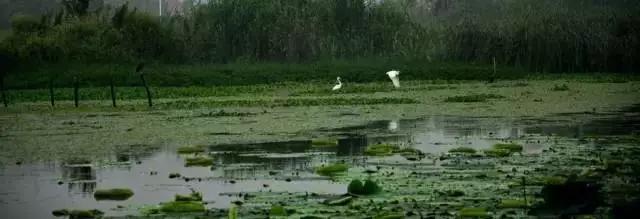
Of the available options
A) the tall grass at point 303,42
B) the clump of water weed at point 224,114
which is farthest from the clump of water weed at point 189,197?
the tall grass at point 303,42

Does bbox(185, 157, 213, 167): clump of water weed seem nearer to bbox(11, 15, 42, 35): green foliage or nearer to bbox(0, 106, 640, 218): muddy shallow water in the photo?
bbox(0, 106, 640, 218): muddy shallow water

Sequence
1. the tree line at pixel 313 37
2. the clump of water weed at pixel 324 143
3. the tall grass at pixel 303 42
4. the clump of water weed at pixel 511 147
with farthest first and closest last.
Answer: the tree line at pixel 313 37, the tall grass at pixel 303 42, the clump of water weed at pixel 324 143, the clump of water weed at pixel 511 147

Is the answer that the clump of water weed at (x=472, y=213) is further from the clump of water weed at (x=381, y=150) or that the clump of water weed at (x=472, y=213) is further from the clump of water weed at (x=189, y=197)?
the clump of water weed at (x=381, y=150)

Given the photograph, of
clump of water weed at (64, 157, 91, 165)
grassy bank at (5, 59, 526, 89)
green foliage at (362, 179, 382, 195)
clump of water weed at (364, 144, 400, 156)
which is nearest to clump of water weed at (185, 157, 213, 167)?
clump of water weed at (64, 157, 91, 165)

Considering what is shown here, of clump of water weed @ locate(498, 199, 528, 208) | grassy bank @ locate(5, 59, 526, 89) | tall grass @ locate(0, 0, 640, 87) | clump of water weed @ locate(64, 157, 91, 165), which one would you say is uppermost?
tall grass @ locate(0, 0, 640, 87)

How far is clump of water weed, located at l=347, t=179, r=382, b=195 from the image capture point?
373 inches

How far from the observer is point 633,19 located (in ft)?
104

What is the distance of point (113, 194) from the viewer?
32.8 ft

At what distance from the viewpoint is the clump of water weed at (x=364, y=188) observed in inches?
373

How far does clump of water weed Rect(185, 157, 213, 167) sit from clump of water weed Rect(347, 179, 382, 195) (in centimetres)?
289

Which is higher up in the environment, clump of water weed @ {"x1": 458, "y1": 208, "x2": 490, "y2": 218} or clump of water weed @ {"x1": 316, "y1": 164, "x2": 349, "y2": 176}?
clump of water weed @ {"x1": 316, "y1": 164, "x2": 349, "y2": 176}

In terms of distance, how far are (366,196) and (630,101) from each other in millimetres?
12600

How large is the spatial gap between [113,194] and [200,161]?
221 centimetres

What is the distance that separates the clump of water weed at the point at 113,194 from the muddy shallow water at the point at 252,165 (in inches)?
3.5
